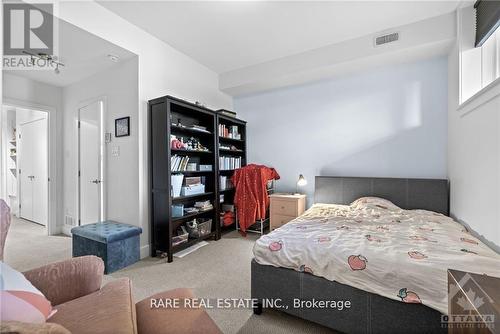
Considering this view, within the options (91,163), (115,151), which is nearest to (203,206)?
(115,151)

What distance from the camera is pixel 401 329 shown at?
1221 millimetres

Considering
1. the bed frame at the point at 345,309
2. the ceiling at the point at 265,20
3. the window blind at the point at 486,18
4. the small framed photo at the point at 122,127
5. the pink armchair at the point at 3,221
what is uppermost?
the ceiling at the point at 265,20

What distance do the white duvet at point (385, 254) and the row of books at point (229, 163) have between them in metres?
1.85

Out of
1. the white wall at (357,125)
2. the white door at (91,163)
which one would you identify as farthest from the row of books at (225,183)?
the white door at (91,163)

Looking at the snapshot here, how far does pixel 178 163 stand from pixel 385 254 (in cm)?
239

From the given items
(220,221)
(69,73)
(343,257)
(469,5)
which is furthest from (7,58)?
(469,5)

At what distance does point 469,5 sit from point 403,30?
22.1 inches

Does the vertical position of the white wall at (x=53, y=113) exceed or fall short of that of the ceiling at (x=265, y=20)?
it falls short

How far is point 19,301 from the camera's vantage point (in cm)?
67

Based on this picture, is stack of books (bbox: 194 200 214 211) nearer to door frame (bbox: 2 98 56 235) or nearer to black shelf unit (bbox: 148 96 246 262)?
black shelf unit (bbox: 148 96 246 262)

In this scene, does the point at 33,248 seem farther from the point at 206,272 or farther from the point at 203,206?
the point at 206,272

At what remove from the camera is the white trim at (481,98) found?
1.53 m

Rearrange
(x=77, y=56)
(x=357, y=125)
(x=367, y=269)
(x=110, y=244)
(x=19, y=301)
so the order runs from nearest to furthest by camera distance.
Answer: (x=19, y=301) < (x=367, y=269) < (x=110, y=244) < (x=77, y=56) < (x=357, y=125)

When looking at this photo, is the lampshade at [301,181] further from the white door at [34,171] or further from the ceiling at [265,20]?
the white door at [34,171]
